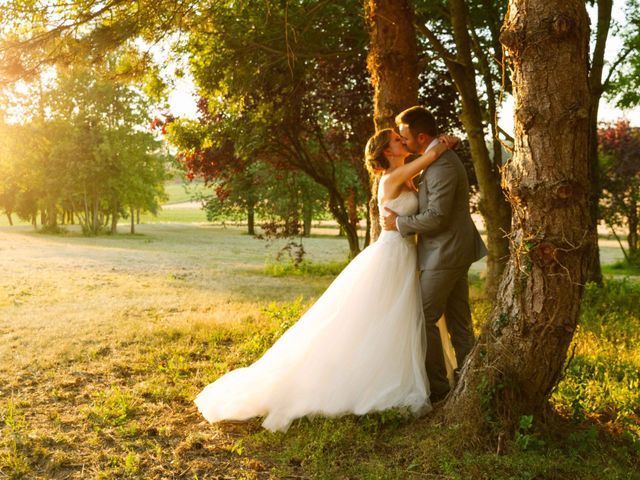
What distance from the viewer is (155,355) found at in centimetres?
720

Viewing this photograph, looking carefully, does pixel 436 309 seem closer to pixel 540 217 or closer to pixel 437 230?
pixel 437 230

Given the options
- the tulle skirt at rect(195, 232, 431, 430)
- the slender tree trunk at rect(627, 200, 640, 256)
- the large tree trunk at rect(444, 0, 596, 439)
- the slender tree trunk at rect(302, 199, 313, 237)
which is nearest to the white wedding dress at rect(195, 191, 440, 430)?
the tulle skirt at rect(195, 232, 431, 430)

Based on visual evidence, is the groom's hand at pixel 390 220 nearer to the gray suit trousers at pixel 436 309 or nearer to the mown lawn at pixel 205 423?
the gray suit trousers at pixel 436 309

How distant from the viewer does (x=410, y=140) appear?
503cm

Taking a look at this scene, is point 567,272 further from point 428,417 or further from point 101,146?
point 101,146

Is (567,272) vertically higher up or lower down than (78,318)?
higher up

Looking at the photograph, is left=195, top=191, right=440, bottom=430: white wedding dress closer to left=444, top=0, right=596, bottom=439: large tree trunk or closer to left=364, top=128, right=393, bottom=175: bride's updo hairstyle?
left=364, top=128, right=393, bottom=175: bride's updo hairstyle

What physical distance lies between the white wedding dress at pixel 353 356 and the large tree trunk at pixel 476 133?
4812mm

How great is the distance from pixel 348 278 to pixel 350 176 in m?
21.8

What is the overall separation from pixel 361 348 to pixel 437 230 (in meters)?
1.16

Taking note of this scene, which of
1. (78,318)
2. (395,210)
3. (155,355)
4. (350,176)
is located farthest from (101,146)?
(395,210)

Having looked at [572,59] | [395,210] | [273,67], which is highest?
[273,67]

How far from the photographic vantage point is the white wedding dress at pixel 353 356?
4613mm

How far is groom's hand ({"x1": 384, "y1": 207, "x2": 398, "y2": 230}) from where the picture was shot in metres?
5.09
